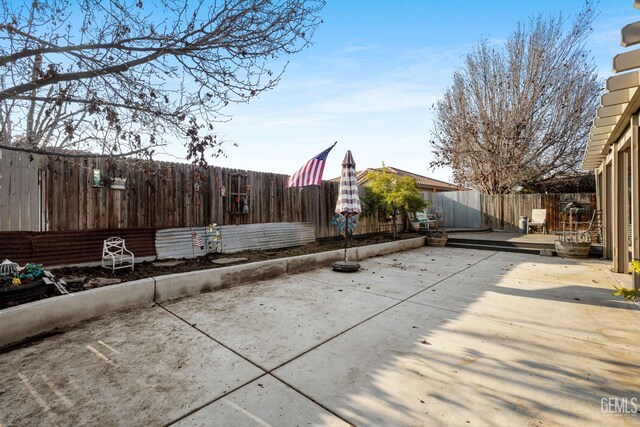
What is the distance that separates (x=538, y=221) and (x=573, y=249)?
210 inches

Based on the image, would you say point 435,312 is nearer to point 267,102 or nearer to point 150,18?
point 267,102

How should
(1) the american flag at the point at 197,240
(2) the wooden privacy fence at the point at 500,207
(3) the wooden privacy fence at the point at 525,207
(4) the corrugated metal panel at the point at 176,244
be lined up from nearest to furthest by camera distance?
(4) the corrugated metal panel at the point at 176,244 < (1) the american flag at the point at 197,240 < (3) the wooden privacy fence at the point at 525,207 < (2) the wooden privacy fence at the point at 500,207

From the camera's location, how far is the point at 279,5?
11.0 feet

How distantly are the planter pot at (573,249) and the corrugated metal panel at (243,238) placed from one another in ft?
23.2

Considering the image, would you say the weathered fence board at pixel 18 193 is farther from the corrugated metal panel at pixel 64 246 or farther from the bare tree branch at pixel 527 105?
the bare tree branch at pixel 527 105

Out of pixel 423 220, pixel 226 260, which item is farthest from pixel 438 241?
pixel 226 260

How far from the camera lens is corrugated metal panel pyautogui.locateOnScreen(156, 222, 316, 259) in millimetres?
6184

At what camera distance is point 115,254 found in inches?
201

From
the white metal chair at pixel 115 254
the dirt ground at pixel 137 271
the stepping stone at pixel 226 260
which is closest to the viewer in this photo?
the dirt ground at pixel 137 271

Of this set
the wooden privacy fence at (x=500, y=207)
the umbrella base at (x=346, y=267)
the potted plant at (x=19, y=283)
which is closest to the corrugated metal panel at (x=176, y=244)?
the potted plant at (x=19, y=283)

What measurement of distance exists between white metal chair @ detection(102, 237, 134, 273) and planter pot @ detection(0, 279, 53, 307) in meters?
1.38

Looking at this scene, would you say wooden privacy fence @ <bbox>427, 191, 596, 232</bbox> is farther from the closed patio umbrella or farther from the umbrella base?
the umbrella base

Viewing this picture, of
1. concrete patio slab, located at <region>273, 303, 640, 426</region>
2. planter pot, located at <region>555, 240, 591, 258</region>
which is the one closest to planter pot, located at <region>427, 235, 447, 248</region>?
planter pot, located at <region>555, 240, 591, 258</region>

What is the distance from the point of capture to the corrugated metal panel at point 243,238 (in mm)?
6184
